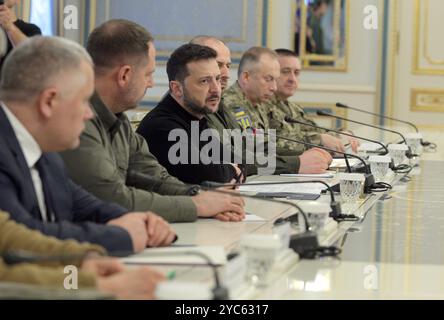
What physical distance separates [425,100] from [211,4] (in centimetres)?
217

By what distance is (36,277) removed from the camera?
1.73 m

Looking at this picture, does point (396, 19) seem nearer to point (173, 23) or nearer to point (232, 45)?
point (232, 45)

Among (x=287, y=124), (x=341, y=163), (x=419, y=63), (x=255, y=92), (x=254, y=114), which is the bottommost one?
(x=341, y=163)

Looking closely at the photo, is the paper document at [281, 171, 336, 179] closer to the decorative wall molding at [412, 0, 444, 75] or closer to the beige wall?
the beige wall

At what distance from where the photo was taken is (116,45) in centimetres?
311

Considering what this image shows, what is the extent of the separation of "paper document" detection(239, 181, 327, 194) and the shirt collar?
1421mm

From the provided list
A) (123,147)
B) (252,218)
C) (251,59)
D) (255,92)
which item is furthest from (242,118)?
(252,218)

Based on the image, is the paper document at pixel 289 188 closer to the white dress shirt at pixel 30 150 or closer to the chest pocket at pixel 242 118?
the chest pocket at pixel 242 118

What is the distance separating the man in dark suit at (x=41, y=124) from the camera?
7.04ft

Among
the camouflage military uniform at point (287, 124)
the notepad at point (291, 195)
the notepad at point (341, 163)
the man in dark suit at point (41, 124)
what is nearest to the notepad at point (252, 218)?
the notepad at point (291, 195)

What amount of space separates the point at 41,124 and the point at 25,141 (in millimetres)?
61

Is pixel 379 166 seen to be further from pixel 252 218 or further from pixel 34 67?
pixel 34 67

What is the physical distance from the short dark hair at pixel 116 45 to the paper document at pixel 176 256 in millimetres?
974

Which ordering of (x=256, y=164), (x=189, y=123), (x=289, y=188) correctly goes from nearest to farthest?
1. (x=289, y=188)
2. (x=189, y=123)
3. (x=256, y=164)
